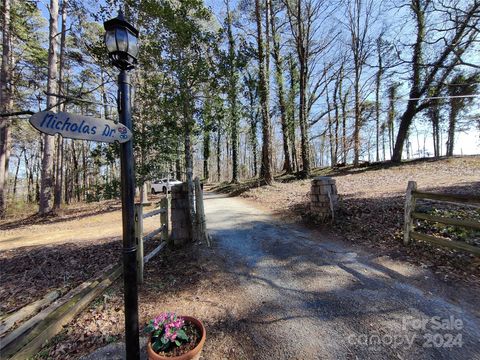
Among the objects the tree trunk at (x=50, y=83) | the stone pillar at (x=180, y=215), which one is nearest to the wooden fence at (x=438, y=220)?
the stone pillar at (x=180, y=215)

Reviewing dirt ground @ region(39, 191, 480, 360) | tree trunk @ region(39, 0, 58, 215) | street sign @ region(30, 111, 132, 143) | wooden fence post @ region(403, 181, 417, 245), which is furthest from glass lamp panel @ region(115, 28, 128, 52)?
tree trunk @ region(39, 0, 58, 215)

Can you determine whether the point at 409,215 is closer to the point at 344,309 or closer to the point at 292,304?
the point at 344,309

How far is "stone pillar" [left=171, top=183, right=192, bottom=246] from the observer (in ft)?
16.9

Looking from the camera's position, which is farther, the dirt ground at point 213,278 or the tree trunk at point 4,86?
the tree trunk at point 4,86

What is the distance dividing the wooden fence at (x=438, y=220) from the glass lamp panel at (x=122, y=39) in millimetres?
5050

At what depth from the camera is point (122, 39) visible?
76.5 inches

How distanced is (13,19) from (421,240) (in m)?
16.0

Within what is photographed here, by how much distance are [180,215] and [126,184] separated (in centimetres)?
329

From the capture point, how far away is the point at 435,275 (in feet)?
11.5

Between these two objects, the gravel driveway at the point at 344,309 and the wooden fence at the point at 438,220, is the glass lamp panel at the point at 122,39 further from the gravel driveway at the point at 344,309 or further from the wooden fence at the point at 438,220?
the wooden fence at the point at 438,220

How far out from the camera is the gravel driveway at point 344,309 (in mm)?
2295

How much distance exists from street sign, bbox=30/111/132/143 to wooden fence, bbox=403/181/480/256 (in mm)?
4858

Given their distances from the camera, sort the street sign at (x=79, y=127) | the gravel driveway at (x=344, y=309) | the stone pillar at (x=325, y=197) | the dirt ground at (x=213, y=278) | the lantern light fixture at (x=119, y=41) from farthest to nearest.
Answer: the stone pillar at (x=325, y=197), the dirt ground at (x=213, y=278), the gravel driveway at (x=344, y=309), the lantern light fixture at (x=119, y=41), the street sign at (x=79, y=127)

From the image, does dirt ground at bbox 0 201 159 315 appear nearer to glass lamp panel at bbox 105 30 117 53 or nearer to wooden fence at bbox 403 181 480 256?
glass lamp panel at bbox 105 30 117 53
